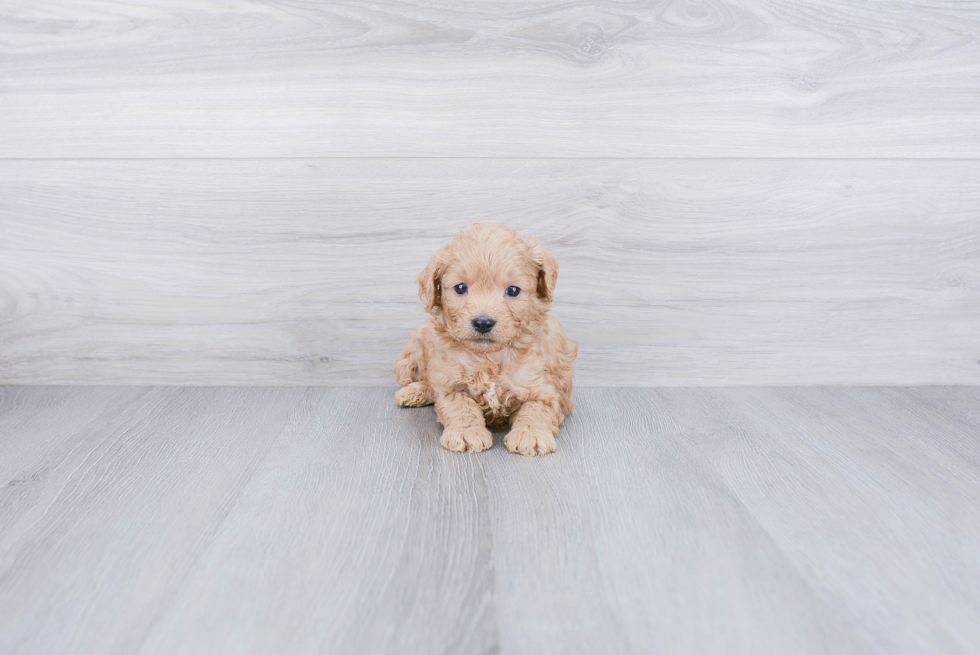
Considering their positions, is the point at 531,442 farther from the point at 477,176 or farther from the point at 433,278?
the point at 477,176

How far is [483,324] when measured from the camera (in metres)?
1.28

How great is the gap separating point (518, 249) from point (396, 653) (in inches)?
31.5

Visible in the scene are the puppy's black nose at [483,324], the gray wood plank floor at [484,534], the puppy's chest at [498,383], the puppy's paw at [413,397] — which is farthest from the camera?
the puppy's paw at [413,397]

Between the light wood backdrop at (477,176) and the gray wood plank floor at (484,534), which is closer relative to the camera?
the gray wood plank floor at (484,534)

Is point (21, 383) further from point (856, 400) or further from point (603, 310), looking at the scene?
point (856, 400)

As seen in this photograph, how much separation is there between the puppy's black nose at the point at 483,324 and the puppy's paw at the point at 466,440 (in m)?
0.21

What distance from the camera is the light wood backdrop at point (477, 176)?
5.33 feet

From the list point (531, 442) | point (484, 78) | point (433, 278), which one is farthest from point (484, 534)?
point (484, 78)

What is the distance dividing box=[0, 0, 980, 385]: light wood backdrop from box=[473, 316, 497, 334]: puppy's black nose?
1.59 feet

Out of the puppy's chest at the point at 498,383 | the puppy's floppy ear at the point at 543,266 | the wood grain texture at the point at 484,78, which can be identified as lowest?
the puppy's chest at the point at 498,383

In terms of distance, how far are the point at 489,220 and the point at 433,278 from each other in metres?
0.38

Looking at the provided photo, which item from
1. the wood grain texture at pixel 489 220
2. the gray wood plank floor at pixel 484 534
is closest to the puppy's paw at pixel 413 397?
the gray wood plank floor at pixel 484 534

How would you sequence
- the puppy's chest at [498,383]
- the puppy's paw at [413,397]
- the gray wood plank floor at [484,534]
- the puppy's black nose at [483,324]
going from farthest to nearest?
the puppy's paw at [413,397] < the puppy's chest at [498,383] < the puppy's black nose at [483,324] < the gray wood plank floor at [484,534]

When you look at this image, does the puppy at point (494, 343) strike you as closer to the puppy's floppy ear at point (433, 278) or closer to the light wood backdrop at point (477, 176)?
the puppy's floppy ear at point (433, 278)
